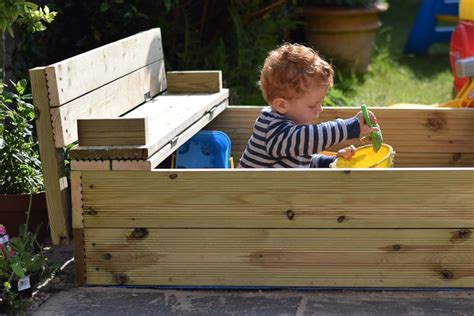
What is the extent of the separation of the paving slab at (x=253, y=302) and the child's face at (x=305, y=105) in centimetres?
71

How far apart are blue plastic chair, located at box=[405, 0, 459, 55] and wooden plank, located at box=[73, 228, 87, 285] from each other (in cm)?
616

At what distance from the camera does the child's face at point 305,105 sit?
11.1 feet

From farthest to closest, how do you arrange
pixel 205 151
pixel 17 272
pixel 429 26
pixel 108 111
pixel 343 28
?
pixel 429 26 → pixel 343 28 → pixel 205 151 → pixel 108 111 → pixel 17 272

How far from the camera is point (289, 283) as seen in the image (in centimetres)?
310

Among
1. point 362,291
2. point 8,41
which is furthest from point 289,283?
point 8,41

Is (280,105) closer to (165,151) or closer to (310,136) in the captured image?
(310,136)

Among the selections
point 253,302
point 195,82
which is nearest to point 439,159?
point 195,82

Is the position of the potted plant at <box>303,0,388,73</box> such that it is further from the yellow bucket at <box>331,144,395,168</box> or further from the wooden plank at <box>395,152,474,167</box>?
the yellow bucket at <box>331,144,395,168</box>

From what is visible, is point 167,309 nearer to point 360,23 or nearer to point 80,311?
point 80,311

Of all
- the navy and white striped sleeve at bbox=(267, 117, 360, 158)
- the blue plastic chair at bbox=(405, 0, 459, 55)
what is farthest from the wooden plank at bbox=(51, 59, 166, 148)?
the blue plastic chair at bbox=(405, 0, 459, 55)

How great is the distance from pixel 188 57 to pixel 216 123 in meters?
1.51

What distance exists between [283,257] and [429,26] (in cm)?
604

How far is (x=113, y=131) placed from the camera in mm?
3061

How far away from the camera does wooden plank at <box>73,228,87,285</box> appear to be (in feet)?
10.2
